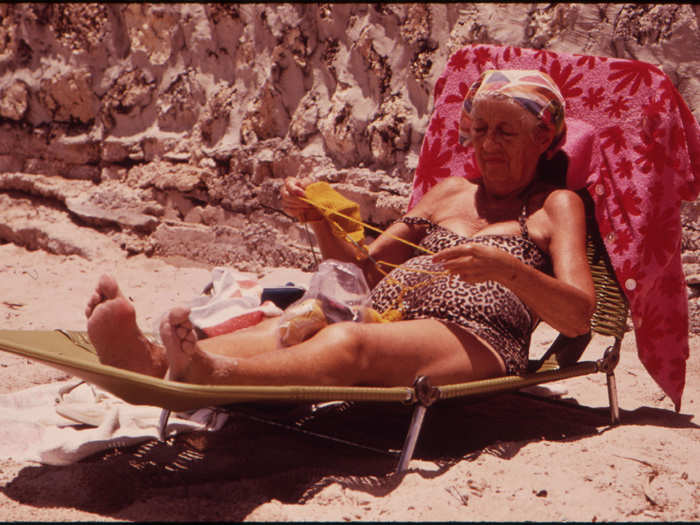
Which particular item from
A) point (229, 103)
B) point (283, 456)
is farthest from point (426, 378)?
point (229, 103)

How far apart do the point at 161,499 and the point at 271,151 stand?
3.39m

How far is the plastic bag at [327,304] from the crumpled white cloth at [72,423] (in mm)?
437

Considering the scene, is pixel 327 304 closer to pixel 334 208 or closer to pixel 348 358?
pixel 348 358

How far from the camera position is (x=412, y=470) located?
7.33 feet

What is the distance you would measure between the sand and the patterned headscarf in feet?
3.55

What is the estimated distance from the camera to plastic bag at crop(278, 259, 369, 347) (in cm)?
230

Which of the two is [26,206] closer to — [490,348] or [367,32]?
[367,32]

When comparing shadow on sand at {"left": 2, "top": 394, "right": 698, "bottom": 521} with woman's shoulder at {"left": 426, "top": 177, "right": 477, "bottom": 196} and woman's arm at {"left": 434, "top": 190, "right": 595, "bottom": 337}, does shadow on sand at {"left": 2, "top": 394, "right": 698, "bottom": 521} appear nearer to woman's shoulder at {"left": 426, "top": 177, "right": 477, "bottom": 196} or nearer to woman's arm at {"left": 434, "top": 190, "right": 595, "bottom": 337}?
woman's arm at {"left": 434, "top": 190, "right": 595, "bottom": 337}

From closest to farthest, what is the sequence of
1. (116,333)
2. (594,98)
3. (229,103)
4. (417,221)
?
1. (116,333)
2. (417,221)
3. (594,98)
4. (229,103)

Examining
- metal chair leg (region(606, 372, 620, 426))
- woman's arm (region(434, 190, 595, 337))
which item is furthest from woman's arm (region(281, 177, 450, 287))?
metal chair leg (region(606, 372, 620, 426))

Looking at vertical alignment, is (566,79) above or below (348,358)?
above

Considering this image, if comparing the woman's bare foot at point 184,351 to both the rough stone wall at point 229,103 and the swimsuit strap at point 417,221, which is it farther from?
the rough stone wall at point 229,103

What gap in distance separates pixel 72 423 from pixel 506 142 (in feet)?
6.13

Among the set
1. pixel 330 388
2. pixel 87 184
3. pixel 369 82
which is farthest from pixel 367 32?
pixel 330 388
